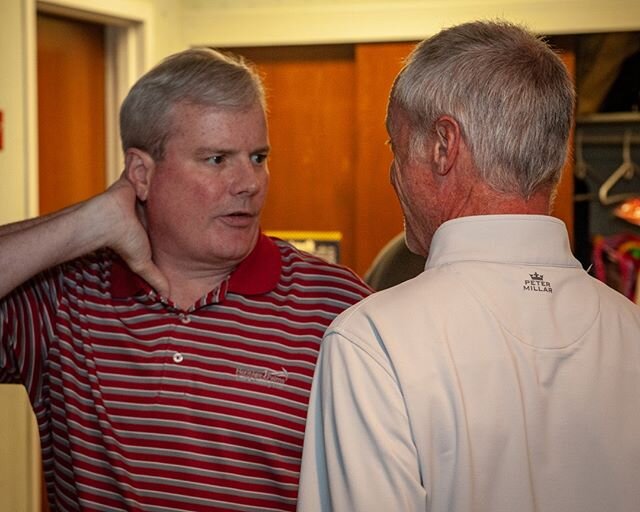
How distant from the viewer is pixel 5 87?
9.06 feet

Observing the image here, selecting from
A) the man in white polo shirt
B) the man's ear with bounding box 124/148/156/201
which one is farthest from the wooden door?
the man in white polo shirt

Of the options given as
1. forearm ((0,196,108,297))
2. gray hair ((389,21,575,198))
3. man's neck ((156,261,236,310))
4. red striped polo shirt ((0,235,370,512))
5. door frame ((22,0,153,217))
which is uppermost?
door frame ((22,0,153,217))

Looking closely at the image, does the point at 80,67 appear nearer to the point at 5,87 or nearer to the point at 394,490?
the point at 5,87

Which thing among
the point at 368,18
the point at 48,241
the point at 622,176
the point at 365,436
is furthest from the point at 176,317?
the point at 622,176

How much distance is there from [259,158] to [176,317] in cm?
33

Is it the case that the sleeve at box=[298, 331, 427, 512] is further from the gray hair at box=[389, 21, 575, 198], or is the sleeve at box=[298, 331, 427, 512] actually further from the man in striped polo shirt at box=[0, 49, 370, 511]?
the man in striped polo shirt at box=[0, 49, 370, 511]

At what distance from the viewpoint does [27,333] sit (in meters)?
1.72

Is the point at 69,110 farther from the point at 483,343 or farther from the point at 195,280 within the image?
the point at 483,343

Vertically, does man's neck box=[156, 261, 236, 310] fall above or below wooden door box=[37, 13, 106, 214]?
below

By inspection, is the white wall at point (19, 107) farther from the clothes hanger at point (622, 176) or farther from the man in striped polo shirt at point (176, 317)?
the clothes hanger at point (622, 176)

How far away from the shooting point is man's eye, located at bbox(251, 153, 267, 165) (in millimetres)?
1753

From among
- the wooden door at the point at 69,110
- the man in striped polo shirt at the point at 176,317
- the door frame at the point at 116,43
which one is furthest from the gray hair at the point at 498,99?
the wooden door at the point at 69,110

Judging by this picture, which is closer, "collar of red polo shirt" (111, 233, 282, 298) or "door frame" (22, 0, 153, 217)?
"collar of red polo shirt" (111, 233, 282, 298)

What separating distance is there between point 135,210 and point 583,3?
7.16ft
